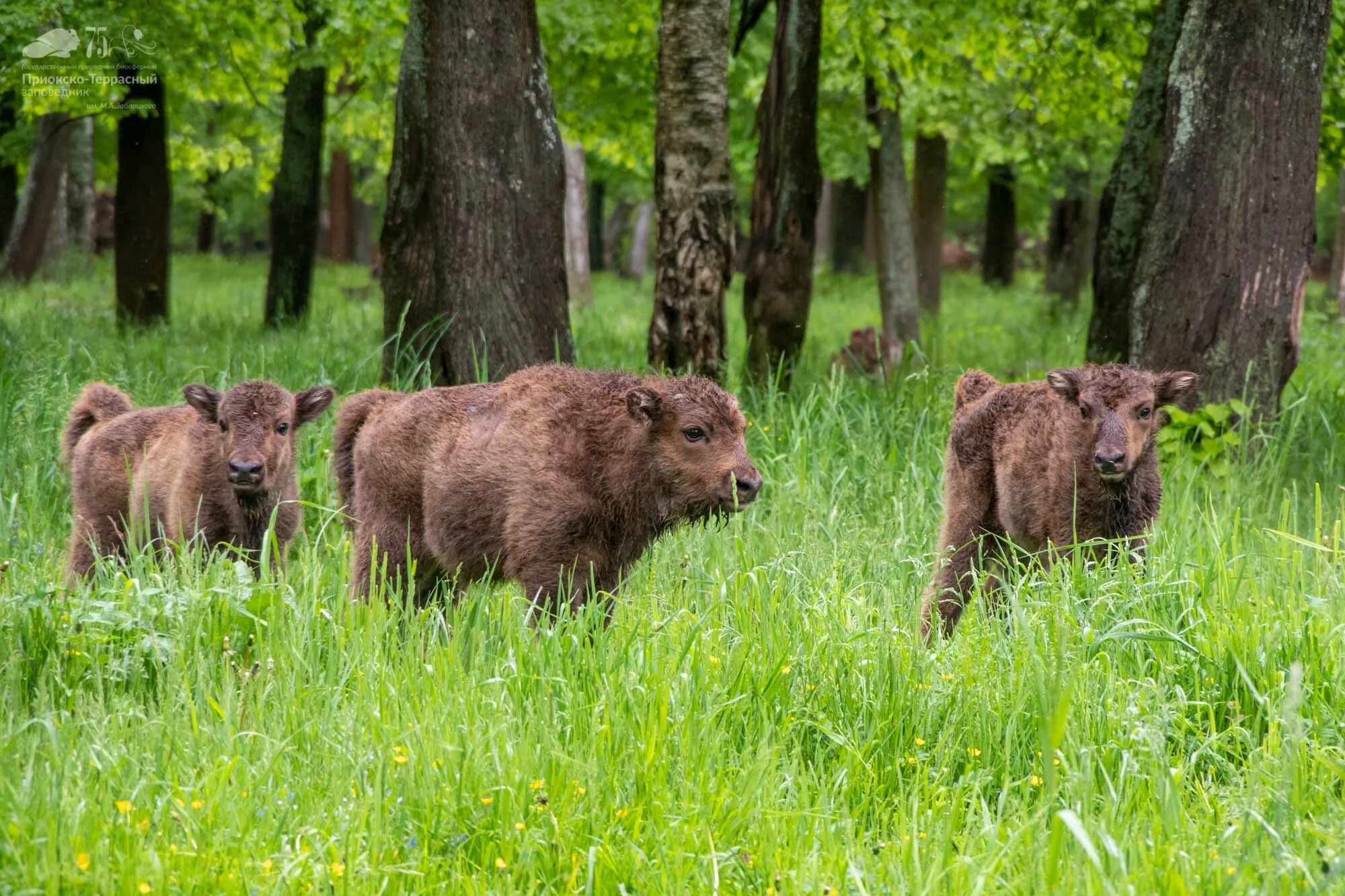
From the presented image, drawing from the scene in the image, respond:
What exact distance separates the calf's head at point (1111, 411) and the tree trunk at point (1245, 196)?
9.01 feet

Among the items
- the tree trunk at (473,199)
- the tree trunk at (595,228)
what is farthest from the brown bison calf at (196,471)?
the tree trunk at (595,228)

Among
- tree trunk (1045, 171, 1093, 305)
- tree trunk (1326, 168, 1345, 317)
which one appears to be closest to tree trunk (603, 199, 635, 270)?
tree trunk (1045, 171, 1093, 305)

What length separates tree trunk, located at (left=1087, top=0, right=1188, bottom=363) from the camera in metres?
12.0

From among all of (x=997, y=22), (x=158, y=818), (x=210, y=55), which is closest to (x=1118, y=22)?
(x=997, y=22)

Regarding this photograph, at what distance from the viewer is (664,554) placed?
698cm

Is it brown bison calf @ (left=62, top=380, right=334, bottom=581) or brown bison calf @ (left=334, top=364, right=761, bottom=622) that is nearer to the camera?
brown bison calf @ (left=334, top=364, right=761, bottom=622)

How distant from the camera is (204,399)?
22.3ft

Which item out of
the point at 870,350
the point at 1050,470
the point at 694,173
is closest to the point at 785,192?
the point at 694,173

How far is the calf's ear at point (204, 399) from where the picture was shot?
22.0 feet

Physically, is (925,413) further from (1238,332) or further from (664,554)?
(664,554)

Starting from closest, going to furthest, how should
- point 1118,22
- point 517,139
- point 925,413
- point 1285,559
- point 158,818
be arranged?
point 158,818 < point 1285,559 < point 925,413 < point 517,139 < point 1118,22

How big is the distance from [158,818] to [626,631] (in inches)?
77.3

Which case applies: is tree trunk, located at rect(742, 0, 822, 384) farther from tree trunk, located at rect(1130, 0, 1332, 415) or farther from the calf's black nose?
the calf's black nose

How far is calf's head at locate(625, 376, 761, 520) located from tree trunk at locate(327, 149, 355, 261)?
30.9 meters
